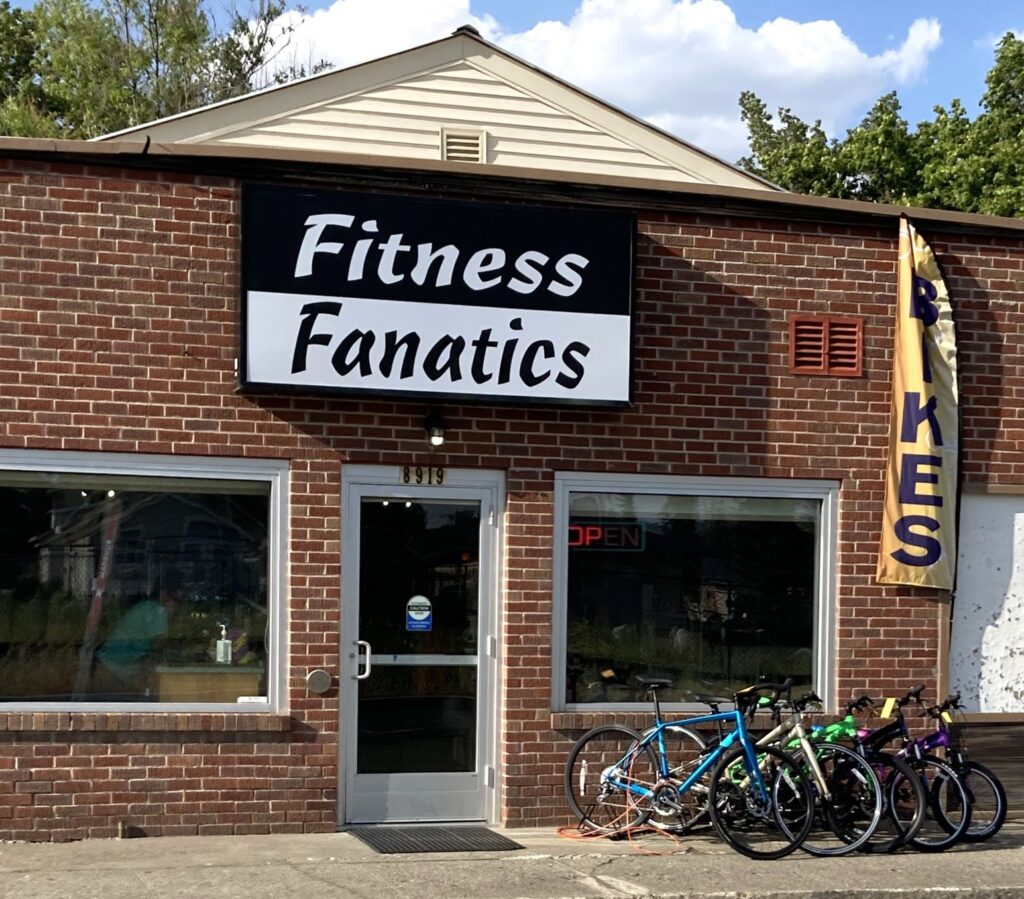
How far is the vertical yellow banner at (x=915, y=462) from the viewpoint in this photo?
10266 millimetres

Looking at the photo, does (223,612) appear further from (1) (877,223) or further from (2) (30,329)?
(1) (877,223)

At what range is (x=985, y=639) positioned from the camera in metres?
10.6

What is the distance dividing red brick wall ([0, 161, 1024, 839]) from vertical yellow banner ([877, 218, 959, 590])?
16 centimetres

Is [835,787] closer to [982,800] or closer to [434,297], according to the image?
[982,800]

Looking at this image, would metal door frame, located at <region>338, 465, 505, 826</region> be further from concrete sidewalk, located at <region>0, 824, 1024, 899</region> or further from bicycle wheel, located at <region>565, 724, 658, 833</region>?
concrete sidewalk, located at <region>0, 824, 1024, 899</region>

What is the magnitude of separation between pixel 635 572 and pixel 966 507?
2578 mm

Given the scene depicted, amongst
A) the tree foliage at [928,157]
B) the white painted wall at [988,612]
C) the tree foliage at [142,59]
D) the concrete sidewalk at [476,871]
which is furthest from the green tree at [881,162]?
the concrete sidewalk at [476,871]

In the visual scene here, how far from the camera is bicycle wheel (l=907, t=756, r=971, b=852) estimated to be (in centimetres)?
942

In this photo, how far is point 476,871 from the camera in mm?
8312

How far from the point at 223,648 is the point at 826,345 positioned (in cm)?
476

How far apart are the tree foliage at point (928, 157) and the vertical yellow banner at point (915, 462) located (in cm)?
2056

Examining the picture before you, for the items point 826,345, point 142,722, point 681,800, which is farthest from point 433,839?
point 826,345

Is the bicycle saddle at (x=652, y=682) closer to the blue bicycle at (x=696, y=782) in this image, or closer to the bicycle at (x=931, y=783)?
the blue bicycle at (x=696, y=782)

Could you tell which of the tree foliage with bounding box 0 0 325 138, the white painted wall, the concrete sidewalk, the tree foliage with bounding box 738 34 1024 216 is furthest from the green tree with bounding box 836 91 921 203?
the concrete sidewalk
